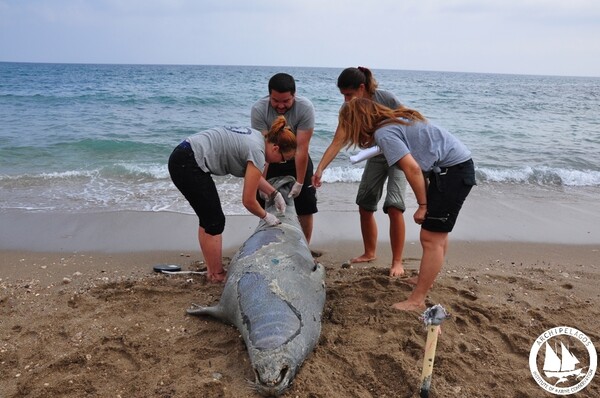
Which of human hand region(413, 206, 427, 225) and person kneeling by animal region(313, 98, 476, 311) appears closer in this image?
person kneeling by animal region(313, 98, 476, 311)

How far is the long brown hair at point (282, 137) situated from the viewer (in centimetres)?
422

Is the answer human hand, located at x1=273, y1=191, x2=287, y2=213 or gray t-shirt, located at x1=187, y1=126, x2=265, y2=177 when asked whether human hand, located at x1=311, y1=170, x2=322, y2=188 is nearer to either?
human hand, located at x1=273, y1=191, x2=287, y2=213

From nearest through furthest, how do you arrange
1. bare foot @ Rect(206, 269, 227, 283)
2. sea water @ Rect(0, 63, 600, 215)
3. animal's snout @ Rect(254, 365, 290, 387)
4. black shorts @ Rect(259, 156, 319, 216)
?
animal's snout @ Rect(254, 365, 290, 387) < bare foot @ Rect(206, 269, 227, 283) < black shorts @ Rect(259, 156, 319, 216) < sea water @ Rect(0, 63, 600, 215)

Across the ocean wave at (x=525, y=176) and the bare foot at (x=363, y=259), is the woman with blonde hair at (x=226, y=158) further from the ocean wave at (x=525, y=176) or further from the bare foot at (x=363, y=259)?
the ocean wave at (x=525, y=176)

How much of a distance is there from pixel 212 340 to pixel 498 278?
3078 mm

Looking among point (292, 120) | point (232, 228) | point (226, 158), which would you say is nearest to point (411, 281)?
point (292, 120)

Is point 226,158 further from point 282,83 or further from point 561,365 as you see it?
point 561,365

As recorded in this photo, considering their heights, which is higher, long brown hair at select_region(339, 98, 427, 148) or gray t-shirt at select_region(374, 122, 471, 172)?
long brown hair at select_region(339, 98, 427, 148)

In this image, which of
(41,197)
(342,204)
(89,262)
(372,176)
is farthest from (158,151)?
(372,176)

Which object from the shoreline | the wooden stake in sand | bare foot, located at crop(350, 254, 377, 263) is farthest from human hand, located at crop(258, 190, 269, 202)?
the wooden stake in sand

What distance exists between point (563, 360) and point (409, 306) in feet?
3.87

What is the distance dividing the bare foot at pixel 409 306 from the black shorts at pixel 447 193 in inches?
28.5

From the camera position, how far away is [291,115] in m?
4.93

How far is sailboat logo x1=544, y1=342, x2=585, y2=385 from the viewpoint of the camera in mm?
3221
